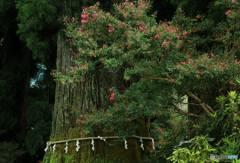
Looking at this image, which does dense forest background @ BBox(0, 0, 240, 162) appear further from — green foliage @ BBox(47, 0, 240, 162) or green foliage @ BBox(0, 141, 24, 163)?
green foliage @ BBox(47, 0, 240, 162)

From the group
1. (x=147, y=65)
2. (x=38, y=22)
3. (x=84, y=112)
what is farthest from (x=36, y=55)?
(x=147, y=65)

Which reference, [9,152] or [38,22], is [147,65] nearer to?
[38,22]

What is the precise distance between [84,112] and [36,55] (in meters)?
1.99

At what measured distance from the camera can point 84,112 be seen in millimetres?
4203

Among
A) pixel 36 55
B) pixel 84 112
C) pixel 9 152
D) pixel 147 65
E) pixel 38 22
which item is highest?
pixel 38 22

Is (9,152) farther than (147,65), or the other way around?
(9,152)

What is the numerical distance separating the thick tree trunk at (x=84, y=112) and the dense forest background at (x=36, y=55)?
344 mm

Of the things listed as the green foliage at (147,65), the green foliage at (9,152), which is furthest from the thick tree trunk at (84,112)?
the green foliage at (9,152)

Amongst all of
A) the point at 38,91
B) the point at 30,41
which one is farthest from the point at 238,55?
the point at 38,91

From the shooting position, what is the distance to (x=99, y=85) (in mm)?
4613

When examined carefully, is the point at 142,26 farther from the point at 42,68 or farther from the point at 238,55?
the point at 42,68

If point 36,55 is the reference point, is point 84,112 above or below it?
below

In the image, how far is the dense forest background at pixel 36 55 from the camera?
190 inches

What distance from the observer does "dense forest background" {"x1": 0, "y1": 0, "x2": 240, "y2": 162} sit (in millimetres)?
4835
